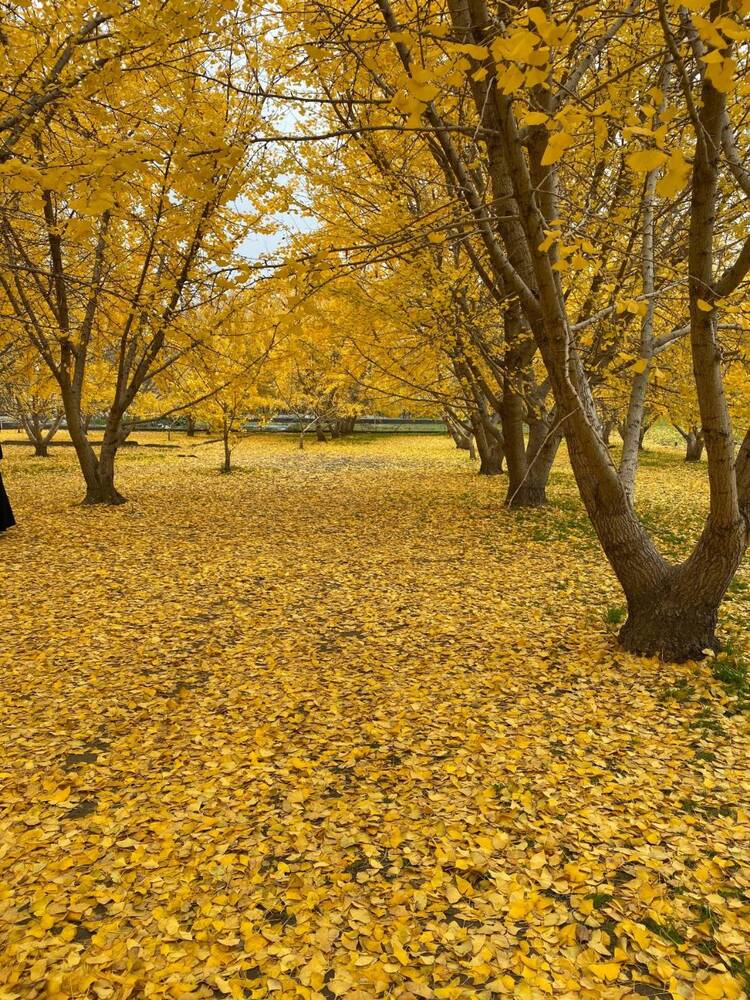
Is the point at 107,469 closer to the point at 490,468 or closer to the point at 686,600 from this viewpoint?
the point at 490,468

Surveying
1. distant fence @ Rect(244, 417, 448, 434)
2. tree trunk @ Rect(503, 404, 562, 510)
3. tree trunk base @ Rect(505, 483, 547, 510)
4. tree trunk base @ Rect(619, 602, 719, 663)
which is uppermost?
distant fence @ Rect(244, 417, 448, 434)

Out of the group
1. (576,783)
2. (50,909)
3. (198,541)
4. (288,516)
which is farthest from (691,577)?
(288,516)

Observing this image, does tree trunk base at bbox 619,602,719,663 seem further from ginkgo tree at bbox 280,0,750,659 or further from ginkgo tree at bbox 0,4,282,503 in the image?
ginkgo tree at bbox 0,4,282,503

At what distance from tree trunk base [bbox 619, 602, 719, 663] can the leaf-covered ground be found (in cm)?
24

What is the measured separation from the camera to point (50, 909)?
267cm

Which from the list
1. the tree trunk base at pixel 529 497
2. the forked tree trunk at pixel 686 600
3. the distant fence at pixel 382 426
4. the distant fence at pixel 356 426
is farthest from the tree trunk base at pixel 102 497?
the distant fence at pixel 382 426

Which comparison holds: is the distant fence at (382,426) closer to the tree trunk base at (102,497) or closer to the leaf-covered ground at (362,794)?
the tree trunk base at (102,497)

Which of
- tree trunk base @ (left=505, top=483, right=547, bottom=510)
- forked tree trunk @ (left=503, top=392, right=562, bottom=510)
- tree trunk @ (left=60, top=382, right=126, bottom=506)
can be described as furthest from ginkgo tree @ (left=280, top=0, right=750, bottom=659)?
tree trunk @ (left=60, top=382, right=126, bottom=506)

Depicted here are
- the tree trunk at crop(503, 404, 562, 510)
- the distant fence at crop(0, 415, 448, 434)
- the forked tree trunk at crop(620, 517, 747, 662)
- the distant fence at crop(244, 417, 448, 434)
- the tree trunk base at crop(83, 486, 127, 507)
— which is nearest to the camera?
the forked tree trunk at crop(620, 517, 747, 662)

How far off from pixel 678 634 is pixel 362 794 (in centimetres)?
303

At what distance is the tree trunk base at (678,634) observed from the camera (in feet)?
15.8

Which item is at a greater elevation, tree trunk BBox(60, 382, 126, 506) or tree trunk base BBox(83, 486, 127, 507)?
tree trunk BBox(60, 382, 126, 506)

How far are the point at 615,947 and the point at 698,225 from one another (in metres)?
3.93

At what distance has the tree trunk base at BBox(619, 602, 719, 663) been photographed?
4801 millimetres
